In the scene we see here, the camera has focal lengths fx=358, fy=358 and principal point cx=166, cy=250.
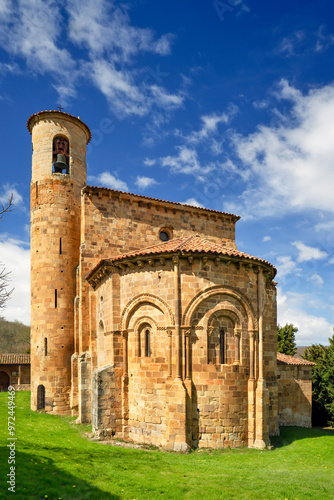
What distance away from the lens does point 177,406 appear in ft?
38.2

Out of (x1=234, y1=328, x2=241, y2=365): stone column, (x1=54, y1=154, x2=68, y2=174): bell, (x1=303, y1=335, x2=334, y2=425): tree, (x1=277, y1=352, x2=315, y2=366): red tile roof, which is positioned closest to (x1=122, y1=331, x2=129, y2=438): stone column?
(x1=234, y1=328, x2=241, y2=365): stone column

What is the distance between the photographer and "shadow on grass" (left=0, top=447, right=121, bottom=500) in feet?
23.6

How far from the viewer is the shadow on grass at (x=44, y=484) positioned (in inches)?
283

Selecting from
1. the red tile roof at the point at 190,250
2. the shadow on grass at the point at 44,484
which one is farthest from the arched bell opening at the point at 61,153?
the shadow on grass at the point at 44,484

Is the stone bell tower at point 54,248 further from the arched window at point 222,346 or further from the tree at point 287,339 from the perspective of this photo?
the tree at point 287,339

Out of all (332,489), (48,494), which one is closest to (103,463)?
(48,494)

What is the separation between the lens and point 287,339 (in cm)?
3086

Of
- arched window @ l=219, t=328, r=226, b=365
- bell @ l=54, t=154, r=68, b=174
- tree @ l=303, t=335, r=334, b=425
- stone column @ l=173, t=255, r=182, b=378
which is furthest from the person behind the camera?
tree @ l=303, t=335, r=334, b=425

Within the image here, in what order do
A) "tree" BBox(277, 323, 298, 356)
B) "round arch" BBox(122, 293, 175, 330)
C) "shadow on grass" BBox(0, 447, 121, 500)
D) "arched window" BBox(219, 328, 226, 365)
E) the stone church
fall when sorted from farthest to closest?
"tree" BBox(277, 323, 298, 356), "arched window" BBox(219, 328, 226, 365), "round arch" BBox(122, 293, 175, 330), the stone church, "shadow on grass" BBox(0, 447, 121, 500)

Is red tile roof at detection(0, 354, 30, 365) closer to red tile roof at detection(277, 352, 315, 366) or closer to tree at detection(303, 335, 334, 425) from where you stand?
red tile roof at detection(277, 352, 315, 366)

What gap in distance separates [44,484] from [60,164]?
1638 cm

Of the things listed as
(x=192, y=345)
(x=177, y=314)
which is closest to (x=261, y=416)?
(x=192, y=345)

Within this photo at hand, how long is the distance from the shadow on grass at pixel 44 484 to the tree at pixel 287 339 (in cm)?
2491

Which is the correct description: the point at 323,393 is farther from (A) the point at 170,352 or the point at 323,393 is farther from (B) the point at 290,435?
(A) the point at 170,352
